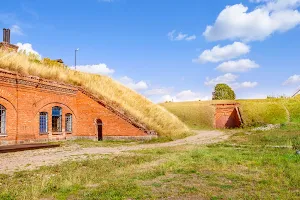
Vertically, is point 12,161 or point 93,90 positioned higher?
point 93,90

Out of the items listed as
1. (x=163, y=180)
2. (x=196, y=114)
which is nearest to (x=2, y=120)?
(x=163, y=180)

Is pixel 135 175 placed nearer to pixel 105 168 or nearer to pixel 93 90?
pixel 105 168

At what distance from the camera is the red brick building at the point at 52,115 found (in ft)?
59.5

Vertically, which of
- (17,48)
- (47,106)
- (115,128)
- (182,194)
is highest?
(17,48)

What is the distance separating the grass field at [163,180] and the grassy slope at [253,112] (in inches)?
925

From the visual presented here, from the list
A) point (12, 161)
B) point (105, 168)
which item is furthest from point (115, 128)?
point (105, 168)

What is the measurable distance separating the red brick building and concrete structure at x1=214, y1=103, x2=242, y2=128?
1990 cm

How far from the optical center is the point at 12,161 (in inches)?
481

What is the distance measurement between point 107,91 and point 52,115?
5.33 m

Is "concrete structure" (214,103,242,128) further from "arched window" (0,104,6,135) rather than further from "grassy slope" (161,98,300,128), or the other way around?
"arched window" (0,104,6,135)

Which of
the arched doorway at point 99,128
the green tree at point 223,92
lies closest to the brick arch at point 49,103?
the arched doorway at point 99,128

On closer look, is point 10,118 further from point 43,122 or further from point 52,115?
point 52,115

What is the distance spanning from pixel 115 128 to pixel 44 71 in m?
6.79

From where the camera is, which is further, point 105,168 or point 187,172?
point 105,168
